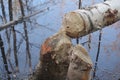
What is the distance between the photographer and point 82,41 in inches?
252

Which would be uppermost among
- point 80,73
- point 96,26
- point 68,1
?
point 96,26

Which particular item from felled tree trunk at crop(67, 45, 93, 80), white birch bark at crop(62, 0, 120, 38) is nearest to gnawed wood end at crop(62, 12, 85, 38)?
white birch bark at crop(62, 0, 120, 38)

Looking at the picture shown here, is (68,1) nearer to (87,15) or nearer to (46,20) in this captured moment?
(46,20)

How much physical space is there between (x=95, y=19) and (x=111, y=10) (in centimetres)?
28

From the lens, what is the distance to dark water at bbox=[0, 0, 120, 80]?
577 centimetres

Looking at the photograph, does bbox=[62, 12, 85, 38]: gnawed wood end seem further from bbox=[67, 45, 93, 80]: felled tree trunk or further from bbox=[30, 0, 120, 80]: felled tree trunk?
bbox=[67, 45, 93, 80]: felled tree trunk

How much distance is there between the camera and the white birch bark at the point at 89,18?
112 inches

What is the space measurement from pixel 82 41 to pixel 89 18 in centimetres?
354

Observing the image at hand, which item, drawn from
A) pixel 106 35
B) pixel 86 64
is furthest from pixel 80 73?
pixel 106 35

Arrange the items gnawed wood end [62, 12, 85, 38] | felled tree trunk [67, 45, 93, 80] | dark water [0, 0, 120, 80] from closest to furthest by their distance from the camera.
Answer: felled tree trunk [67, 45, 93, 80] < gnawed wood end [62, 12, 85, 38] < dark water [0, 0, 120, 80]

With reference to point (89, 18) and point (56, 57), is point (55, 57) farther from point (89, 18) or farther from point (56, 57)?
point (89, 18)

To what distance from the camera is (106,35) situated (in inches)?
258

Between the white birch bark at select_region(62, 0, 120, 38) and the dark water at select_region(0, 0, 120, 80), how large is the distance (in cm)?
267

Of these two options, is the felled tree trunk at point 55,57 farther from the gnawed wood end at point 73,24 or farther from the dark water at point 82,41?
the dark water at point 82,41
